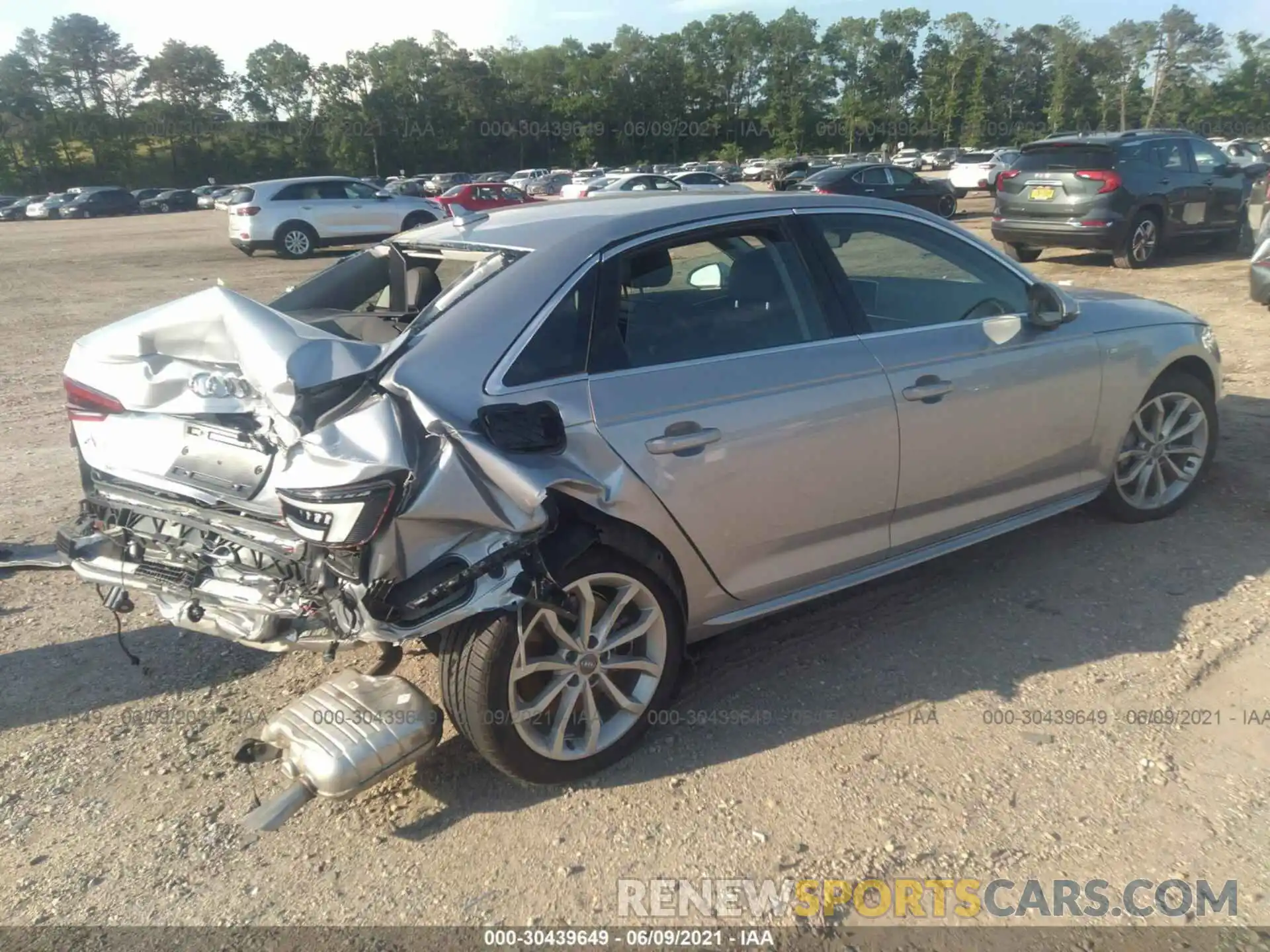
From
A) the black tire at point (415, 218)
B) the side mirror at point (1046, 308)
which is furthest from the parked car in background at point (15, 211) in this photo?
the side mirror at point (1046, 308)

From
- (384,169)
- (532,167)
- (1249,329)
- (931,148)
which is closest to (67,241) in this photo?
(1249,329)

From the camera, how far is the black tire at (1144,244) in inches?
492

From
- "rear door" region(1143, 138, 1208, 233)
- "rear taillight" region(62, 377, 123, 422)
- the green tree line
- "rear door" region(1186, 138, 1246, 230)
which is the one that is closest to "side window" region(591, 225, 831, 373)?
"rear taillight" region(62, 377, 123, 422)

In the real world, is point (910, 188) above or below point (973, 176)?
above

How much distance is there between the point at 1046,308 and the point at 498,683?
8.99ft

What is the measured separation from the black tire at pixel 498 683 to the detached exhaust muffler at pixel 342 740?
0.43 ft

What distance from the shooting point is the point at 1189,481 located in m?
4.79

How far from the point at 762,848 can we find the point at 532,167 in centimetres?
7707

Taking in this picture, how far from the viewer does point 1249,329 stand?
8.78m

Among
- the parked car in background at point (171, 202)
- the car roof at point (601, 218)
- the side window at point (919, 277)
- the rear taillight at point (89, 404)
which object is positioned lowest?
the parked car in background at point (171, 202)

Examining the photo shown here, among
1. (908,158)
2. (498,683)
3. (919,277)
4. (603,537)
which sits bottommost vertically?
(908,158)

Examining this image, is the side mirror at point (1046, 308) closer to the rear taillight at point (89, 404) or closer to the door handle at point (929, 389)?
the door handle at point (929, 389)

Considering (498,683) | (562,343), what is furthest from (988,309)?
(498,683)

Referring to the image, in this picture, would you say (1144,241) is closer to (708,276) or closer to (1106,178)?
(1106,178)
